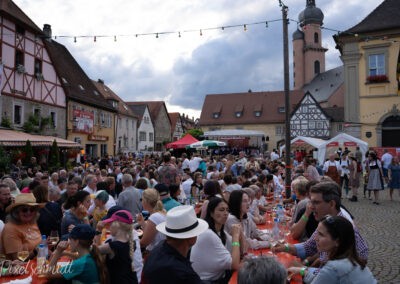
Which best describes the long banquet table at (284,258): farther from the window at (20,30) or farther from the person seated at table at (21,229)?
the window at (20,30)

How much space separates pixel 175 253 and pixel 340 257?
124 cm

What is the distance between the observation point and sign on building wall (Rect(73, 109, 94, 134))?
2767 cm

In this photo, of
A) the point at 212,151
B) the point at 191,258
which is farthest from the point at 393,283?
the point at 212,151

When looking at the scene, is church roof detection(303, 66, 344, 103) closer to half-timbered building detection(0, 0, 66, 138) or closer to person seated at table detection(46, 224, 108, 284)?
half-timbered building detection(0, 0, 66, 138)

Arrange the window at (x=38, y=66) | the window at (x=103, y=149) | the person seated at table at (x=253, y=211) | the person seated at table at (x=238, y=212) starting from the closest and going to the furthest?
the person seated at table at (x=238, y=212) → the person seated at table at (x=253, y=211) → the window at (x=38, y=66) → the window at (x=103, y=149)

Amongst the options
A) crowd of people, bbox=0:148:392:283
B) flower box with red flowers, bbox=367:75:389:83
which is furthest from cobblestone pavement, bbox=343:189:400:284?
flower box with red flowers, bbox=367:75:389:83

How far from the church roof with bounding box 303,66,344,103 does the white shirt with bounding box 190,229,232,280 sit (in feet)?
202

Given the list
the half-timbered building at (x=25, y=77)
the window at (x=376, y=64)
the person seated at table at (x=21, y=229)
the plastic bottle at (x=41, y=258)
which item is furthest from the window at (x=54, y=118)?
the plastic bottle at (x=41, y=258)

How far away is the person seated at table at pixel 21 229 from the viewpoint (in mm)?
4328

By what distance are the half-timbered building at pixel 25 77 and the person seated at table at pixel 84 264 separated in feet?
59.4

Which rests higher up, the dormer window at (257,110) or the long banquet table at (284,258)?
the dormer window at (257,110)

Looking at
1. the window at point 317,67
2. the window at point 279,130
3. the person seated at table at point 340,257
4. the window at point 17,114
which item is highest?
the window at point 317,67

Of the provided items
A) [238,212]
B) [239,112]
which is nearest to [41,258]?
[238,212]

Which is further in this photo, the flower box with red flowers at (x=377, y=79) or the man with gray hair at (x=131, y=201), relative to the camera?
the flower box with red flowers at (x=377, y=79)
